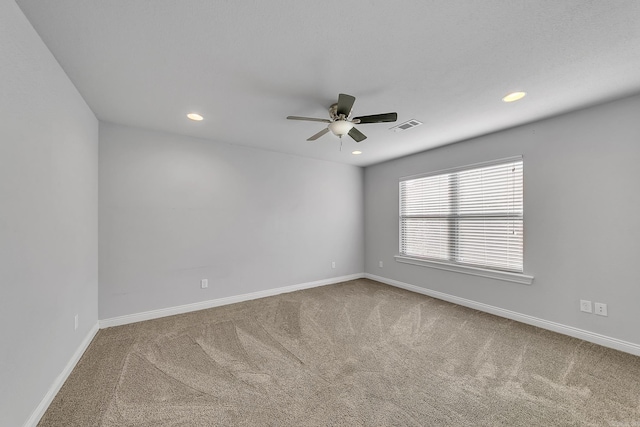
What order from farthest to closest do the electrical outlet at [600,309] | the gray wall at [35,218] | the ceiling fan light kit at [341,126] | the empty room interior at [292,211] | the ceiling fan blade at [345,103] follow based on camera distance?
1. the electrical outlet at [600,309]
2. the ceiling fan light kit at [341,126]
3. the ceiling fan blade at [345,103]
4. the empty room interior at [292,211]
5. the gray wall at [35,218]

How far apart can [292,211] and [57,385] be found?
3.28 m

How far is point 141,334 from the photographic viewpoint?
272 centimetres

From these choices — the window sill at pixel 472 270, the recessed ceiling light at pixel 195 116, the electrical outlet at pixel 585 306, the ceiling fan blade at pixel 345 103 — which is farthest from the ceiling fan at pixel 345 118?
the electrical outlet at pixel 585 306

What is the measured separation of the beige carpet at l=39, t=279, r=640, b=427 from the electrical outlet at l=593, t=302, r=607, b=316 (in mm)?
341

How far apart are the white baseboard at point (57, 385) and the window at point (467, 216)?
453 centimetres

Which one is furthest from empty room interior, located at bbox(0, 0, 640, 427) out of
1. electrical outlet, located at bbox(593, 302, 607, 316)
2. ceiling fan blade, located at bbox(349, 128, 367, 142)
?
ceiling fan blade, located at bbox(349, 128, 367, 142)

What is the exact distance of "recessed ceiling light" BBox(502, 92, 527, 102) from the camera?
2.29m

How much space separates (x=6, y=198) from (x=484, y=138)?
4685 millimetres

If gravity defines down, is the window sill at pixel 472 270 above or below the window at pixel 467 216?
below

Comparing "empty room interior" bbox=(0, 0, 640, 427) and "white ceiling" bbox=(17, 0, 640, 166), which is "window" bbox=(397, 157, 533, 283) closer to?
"empty room interior" bbox=(0, 0, 640, 427)

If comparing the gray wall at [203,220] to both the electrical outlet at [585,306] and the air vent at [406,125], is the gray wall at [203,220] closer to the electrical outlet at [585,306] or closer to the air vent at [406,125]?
the air vent at [406,125]

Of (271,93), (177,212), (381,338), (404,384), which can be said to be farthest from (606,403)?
(177,212)

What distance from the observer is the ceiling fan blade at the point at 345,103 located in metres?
1.94

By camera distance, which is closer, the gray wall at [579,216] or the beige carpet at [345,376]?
the beige carpet at [345,376]
